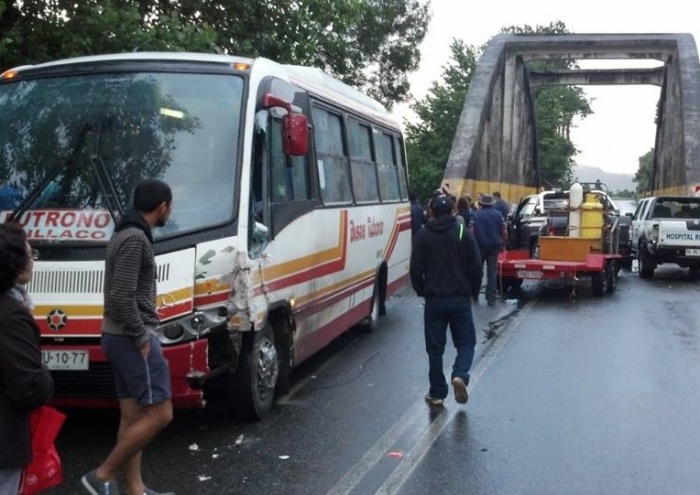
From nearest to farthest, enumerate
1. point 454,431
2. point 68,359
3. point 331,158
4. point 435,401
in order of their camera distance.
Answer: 1. point 68,359
2. point 454,431
3. point 435,401
4. point 331,158

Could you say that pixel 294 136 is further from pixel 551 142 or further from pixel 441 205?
pixel 551 142

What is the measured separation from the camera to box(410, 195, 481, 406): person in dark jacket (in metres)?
8.33

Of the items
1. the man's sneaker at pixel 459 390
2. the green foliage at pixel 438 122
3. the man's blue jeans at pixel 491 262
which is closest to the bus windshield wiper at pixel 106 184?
the man's sneaker at pixel 459 390

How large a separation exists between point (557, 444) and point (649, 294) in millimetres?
11552

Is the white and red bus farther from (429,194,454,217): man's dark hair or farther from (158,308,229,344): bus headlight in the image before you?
(429,194,454,217): man's dark hair

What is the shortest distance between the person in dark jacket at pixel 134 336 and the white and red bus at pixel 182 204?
1.03m

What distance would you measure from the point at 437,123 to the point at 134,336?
4418 centimetres

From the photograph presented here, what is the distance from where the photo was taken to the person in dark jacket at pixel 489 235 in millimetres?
16391

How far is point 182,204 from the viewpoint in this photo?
7.20 metres

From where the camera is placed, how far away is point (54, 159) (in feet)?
24.3

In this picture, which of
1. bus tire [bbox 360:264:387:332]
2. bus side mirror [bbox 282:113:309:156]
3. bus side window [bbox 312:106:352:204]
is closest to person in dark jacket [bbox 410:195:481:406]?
bus side mirror [bbox 282:113:309:156]

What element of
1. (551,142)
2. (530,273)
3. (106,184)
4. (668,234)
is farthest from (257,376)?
(551,142)

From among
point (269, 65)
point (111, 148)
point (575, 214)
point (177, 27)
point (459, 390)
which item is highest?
point (177, 27)

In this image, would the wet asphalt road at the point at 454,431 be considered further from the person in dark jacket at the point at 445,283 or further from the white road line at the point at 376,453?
the person in dark jacket at the point at 445,283
